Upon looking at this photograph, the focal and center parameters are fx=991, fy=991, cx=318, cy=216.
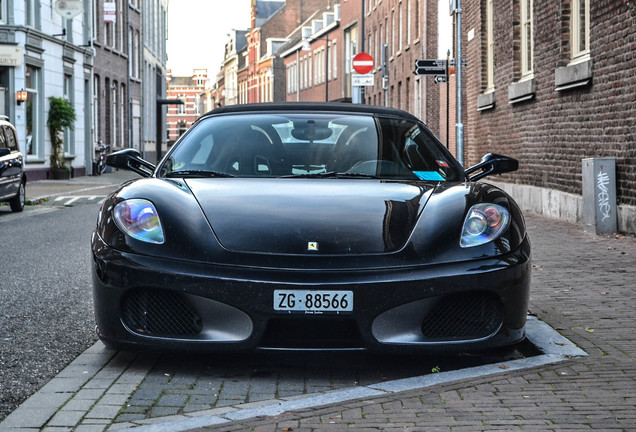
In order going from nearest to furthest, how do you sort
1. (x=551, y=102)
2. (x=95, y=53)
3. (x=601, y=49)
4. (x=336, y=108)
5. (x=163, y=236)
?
1. (x=163, y=236)
2. (x=336, y=108)
3. (x=601, y=49)
4. (x=551, y=102)
5. (x=95, y=53)

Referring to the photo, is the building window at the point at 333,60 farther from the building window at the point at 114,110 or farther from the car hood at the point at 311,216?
the car hood at the point at 311,216

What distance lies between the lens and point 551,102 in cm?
1530

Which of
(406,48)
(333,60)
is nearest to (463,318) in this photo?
(406,48)

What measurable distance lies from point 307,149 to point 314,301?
152cm

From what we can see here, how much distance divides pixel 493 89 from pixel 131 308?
55.2 ft

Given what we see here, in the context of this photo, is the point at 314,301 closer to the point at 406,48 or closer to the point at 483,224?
the point at 483,224

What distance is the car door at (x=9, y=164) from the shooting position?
16469 mm

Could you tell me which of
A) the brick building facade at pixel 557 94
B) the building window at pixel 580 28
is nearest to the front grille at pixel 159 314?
A: the brick building facade at pixel 557 94

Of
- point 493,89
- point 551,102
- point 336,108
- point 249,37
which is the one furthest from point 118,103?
point 249,37

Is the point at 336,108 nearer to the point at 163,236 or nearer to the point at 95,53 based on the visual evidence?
the point at 163,236

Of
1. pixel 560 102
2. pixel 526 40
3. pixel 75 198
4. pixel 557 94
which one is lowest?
pixel 75 198

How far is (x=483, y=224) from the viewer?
480 centimetres

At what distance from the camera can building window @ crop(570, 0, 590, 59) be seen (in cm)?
1376

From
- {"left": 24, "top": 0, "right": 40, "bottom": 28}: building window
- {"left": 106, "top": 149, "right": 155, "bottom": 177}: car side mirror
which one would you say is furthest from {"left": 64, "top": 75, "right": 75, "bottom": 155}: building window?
{"left": 106, "top": 149, "right": 155, "bottom": 177}: car side mirror
